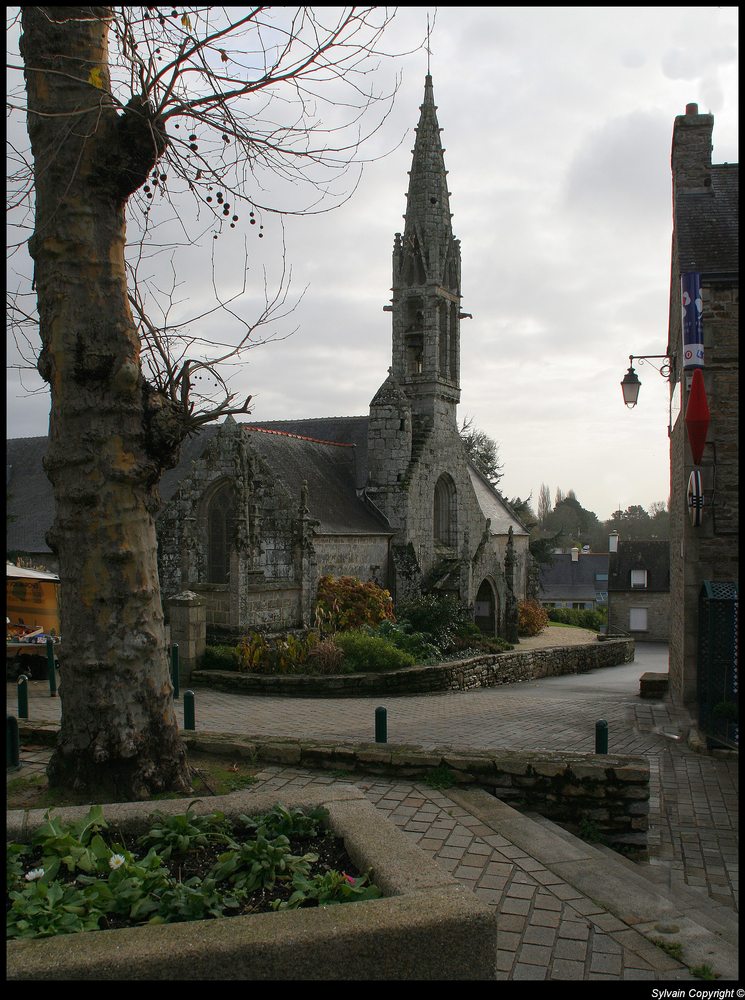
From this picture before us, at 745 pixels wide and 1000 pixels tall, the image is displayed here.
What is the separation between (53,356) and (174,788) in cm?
318

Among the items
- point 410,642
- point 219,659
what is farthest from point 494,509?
point 219,659

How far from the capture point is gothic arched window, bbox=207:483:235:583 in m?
19.5

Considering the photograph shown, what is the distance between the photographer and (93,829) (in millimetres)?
4680

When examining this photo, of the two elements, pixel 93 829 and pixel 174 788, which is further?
pixel 174 788

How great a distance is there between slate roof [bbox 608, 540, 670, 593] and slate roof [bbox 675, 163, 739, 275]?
29.9 metres

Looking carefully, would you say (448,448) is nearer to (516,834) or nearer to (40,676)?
(40,676)

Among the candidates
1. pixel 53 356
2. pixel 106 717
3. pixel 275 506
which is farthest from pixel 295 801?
pixel 275 506

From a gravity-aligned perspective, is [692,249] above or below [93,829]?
above

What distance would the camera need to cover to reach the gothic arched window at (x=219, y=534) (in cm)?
1948

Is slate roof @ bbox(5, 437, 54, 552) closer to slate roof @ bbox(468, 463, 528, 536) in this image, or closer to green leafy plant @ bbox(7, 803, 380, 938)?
slate roof @ bbox(468, 463, 528, 536)

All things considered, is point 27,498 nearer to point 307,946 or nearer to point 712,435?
point 712,435

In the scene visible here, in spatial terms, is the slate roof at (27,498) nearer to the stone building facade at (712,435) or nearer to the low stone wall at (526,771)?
the stone building facade at (712,435)

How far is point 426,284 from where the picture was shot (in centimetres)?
2814

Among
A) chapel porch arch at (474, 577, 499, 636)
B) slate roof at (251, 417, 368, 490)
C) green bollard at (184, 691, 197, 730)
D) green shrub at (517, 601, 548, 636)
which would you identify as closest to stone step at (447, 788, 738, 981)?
green bollard at (184, 691, 197, 730)
